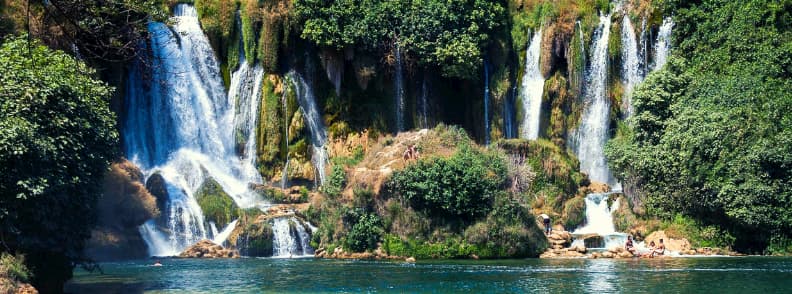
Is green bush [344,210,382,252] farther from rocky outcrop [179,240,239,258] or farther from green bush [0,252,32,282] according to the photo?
green bush [0,252,32,282]

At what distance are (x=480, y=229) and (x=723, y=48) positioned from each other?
16.1 metres

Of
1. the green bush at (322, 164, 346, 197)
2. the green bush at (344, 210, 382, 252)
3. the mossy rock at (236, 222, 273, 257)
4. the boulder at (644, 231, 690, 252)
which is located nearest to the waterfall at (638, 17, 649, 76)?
the boulder at (644, 231, 690, 252)

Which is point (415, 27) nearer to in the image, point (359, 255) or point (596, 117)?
point (596, 117)

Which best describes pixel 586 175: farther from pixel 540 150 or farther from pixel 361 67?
pixel 361 67

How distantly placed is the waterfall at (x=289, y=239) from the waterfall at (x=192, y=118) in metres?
6.22

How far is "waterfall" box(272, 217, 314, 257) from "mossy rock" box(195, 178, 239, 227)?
286cm

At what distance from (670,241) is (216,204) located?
2173 centimetres

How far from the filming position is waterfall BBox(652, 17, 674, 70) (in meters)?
53.2

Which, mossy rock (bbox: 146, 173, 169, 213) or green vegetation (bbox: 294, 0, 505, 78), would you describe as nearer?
mossy rock (bbox: 146, 173, 169, 213)

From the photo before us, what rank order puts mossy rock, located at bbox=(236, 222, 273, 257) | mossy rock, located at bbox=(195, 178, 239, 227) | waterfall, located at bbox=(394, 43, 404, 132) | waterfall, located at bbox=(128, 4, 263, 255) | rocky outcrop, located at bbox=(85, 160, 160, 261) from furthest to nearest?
waterfall, located at bbox=(394, 43, 404, 132), waterfall, located at bbox=(128, 4, 263, 255), mossy rock, located at bbox=(195, 178, 239, 227), mossy rock, located at bbox=(236, 222, 273, 257), rocky outcrop, located at bbox=(85, 160, 160, 261)

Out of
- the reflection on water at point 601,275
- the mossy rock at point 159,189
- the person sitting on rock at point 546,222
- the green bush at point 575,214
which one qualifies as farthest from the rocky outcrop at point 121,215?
the reflection on water at point 601,275

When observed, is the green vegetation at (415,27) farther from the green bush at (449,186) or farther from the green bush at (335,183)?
the green bush at (449,186)

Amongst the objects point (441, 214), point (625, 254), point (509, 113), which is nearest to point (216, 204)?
point (441, 214)

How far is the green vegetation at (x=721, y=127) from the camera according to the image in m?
42.6
